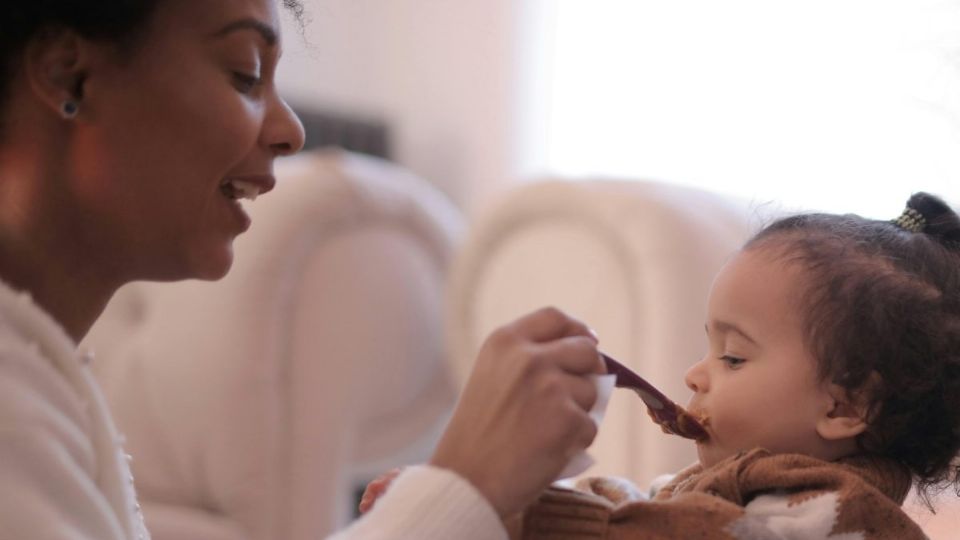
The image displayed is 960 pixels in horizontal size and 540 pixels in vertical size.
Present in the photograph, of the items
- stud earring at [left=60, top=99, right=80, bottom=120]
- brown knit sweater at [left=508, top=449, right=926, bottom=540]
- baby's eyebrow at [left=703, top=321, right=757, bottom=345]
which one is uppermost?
stud earring at [left=60, top=99, right=80, bottom=120]

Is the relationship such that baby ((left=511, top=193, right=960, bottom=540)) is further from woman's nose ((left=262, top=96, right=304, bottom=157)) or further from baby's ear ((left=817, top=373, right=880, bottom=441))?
woman's nose ((left=262, top=96, right=304, bottom=157))

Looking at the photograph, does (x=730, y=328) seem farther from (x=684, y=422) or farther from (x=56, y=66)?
(x=56, y=66)

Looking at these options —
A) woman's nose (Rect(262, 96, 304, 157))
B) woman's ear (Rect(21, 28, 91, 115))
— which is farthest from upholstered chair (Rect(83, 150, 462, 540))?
woman's ear (Rect(21, 28, 91, 115))

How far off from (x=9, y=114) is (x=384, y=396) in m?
1.39

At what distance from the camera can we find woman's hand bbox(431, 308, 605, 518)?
0.77 m

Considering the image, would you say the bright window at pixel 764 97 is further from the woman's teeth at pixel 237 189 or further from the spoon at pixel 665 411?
the woman's teeth at pixel 237 189

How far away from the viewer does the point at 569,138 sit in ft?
10.3

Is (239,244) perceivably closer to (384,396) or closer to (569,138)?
(384,396)

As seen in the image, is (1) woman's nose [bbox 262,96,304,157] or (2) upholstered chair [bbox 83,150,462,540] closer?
(1) woman's nose [bbox 262,96,304,157]

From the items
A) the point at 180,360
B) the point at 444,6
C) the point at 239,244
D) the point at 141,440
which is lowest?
the point at 141,440

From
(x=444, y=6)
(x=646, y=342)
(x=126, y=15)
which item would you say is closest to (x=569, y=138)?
(x=444, y=6)

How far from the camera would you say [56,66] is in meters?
0.84

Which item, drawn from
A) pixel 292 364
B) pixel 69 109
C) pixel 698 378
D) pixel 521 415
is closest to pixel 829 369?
pixel 698 378

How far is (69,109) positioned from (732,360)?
22.0 inches
